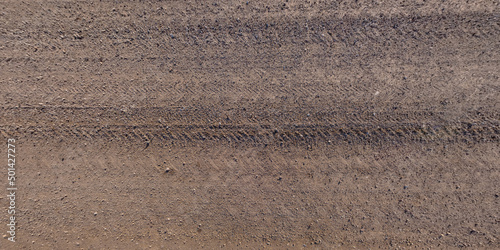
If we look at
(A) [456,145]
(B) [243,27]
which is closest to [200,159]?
(B) [243,27]

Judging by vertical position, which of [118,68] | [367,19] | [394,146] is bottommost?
[394,146]

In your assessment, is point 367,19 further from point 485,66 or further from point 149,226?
point 149,226

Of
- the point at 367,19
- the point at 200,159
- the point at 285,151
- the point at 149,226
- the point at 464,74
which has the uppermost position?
the point at 367,19

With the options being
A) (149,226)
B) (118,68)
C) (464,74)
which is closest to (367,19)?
(464,74)

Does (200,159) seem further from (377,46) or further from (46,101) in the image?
(377,46)

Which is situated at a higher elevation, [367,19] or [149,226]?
[367,19]

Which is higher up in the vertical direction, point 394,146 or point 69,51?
point 69,51
